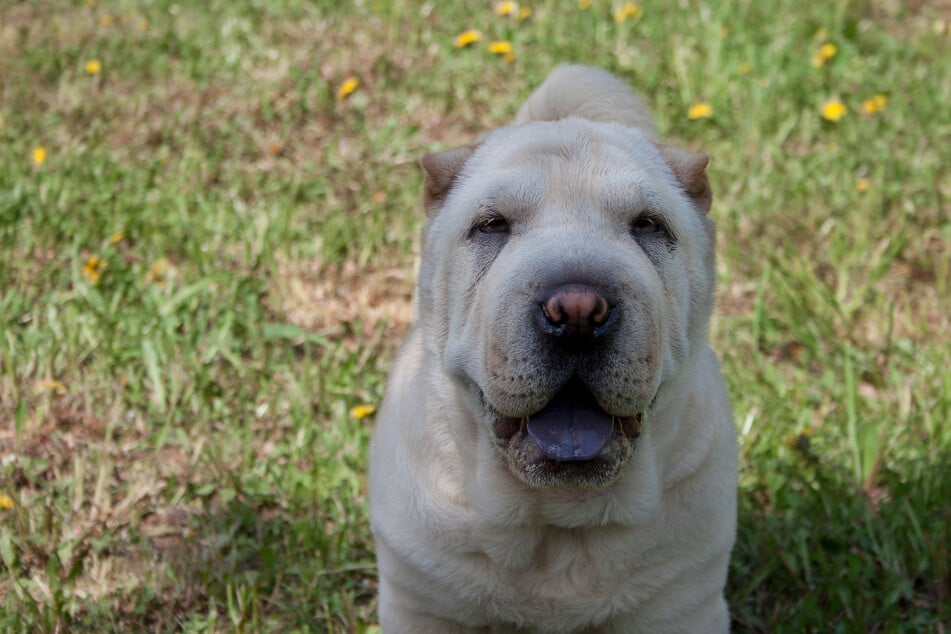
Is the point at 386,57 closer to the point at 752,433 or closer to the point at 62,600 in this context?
the point at 752,433

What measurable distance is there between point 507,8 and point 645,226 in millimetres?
3919

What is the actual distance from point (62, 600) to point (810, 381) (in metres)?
2.92

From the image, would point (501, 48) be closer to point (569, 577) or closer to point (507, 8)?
point (507, 8)

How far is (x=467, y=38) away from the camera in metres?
6.17

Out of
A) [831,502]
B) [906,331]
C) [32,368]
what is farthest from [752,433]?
[32,368]

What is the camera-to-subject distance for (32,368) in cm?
438

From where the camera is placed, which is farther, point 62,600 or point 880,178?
point 880,178

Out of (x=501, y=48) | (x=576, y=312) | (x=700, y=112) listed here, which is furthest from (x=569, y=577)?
(x=501, y=48)

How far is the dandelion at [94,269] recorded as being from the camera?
4762 mm

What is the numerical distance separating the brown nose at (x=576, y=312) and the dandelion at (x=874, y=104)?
3882 mm

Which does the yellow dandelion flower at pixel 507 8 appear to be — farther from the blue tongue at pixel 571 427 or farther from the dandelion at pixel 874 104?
A: the blue tongue at pixel 571 427

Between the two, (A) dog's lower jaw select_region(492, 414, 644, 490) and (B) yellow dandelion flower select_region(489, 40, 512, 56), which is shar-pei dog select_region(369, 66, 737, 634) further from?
(B) yellow dandelion flower select_region(489, 40, 512, 56)

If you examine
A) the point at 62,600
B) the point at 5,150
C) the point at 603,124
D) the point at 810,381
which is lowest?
the point at 810,381

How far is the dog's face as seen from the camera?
8.34 feet
